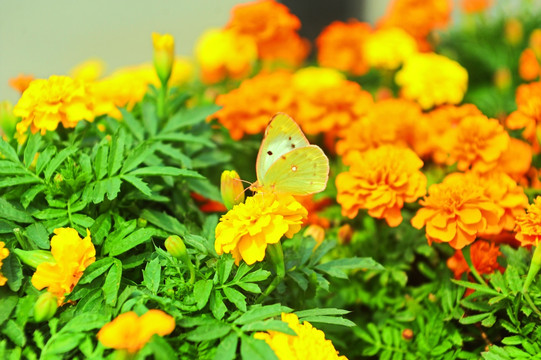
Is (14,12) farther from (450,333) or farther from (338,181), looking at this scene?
(450,333)

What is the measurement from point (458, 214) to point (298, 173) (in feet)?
0.94

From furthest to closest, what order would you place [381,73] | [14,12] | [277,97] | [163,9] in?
[163,9] → [14,12] → [381,73] → [277,97]

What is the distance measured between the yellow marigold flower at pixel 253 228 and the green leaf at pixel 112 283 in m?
0.16

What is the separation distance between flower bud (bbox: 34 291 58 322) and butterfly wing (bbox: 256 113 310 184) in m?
0.40

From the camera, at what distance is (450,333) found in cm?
105

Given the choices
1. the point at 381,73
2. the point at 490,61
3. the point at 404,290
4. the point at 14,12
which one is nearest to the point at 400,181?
the point at 404,290

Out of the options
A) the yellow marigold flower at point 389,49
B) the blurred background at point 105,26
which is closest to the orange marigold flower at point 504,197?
the yellow marigold flower at point 389,49

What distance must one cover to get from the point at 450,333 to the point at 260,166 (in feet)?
1.53

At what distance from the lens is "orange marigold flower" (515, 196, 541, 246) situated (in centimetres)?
93

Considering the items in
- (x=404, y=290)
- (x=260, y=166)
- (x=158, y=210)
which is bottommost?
(x=404, y=290)

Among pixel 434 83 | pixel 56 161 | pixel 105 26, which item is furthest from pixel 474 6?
pixel 105 26

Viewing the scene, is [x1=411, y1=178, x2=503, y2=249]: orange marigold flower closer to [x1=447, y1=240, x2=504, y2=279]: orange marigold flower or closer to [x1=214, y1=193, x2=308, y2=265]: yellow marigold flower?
[x1=447, y1=240, x2=504, y2=279]: orange marigold flower

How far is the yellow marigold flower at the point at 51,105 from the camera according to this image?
3.40 feet

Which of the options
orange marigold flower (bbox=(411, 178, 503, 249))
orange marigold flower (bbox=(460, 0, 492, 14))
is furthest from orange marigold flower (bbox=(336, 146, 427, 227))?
orange marigold flower (bbox=(460, 0, 492, 14))
